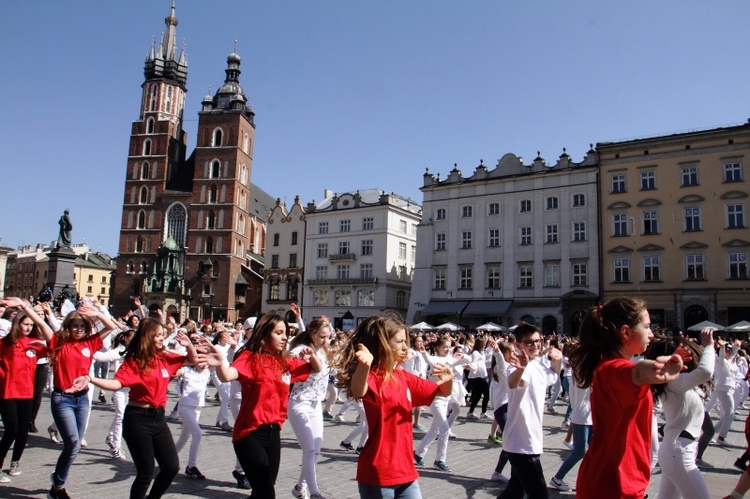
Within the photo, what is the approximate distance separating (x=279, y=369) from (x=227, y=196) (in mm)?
72101

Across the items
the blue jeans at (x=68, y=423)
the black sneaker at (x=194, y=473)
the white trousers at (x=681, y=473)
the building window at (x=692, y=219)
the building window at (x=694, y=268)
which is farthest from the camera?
the building window at (x=692, y=219)

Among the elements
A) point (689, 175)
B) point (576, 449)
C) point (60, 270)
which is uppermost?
point (689, 175)

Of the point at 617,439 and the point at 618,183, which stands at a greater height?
the point at 618,183

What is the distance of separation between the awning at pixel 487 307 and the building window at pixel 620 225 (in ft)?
28.6

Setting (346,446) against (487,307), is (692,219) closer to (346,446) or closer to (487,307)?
(487,307)

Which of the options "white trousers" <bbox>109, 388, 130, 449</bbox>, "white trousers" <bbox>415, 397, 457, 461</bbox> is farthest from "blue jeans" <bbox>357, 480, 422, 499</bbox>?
"white trousers" <bbox>109, 388, 130, 449</bbox>

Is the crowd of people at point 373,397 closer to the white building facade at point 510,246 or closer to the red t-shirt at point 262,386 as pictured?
the red t-shirt at point 262,386

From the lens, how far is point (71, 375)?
689 centimetres

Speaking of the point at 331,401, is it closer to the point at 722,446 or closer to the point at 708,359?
the point at 722,446

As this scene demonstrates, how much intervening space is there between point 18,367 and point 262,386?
3.66 metres

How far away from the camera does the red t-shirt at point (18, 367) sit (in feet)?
23.9

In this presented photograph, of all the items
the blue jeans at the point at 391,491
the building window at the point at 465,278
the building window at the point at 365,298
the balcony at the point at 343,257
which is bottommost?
the blue jeans at the point at 391,491

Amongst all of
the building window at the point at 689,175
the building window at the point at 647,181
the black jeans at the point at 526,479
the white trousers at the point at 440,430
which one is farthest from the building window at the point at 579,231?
the black jeans at the point at 526,479

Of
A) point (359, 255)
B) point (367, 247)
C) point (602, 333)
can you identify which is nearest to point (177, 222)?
point (359, 255)
